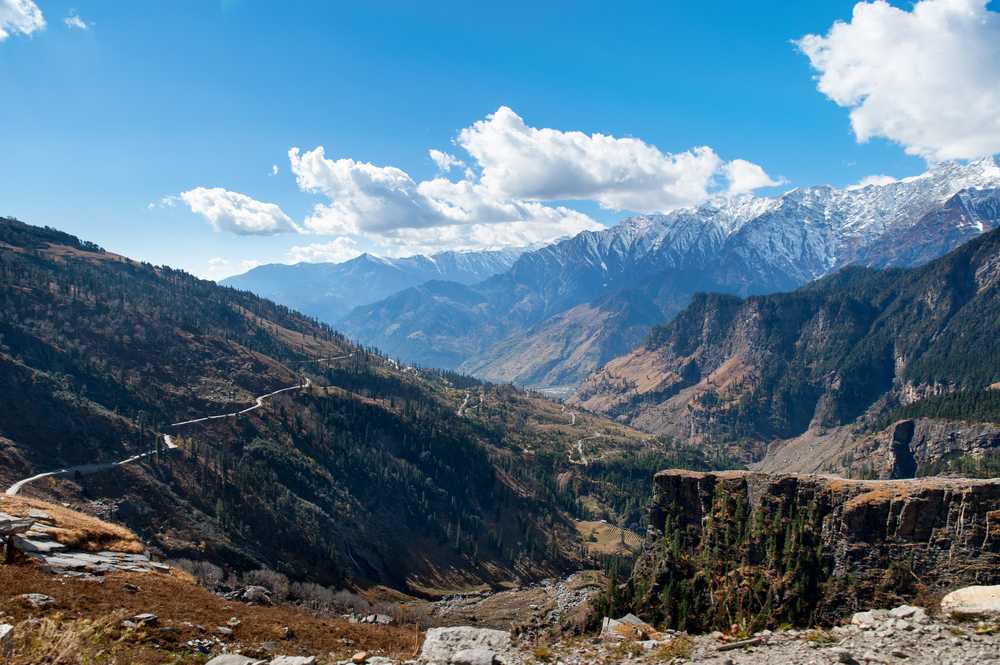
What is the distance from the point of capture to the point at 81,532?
1483 inches

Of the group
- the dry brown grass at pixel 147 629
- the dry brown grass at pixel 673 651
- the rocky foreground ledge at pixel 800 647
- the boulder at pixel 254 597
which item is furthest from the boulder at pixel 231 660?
the boulder at pixel 254 597

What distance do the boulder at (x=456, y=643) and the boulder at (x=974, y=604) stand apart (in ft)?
61.0

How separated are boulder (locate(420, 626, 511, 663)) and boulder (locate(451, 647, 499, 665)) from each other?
16 cm

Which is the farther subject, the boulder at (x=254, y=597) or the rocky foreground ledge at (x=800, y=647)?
the boulder at (x=254, y=597)

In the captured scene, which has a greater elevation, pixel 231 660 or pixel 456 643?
pixel 456 643

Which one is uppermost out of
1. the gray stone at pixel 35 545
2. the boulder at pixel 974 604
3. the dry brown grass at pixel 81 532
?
the boulder at pixel 974 604

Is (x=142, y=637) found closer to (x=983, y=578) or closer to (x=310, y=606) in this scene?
(x=310, y=606)

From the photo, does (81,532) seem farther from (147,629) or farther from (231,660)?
(231,660)

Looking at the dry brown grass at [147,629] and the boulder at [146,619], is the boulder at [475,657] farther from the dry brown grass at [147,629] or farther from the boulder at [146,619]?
the boulder at [146,619]

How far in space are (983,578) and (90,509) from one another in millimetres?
139335

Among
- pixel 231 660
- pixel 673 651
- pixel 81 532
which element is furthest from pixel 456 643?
pixel 81 532

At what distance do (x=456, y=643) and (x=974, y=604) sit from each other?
22008 millimetres

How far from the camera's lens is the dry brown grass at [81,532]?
3594cm

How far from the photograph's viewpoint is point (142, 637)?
23281mm
